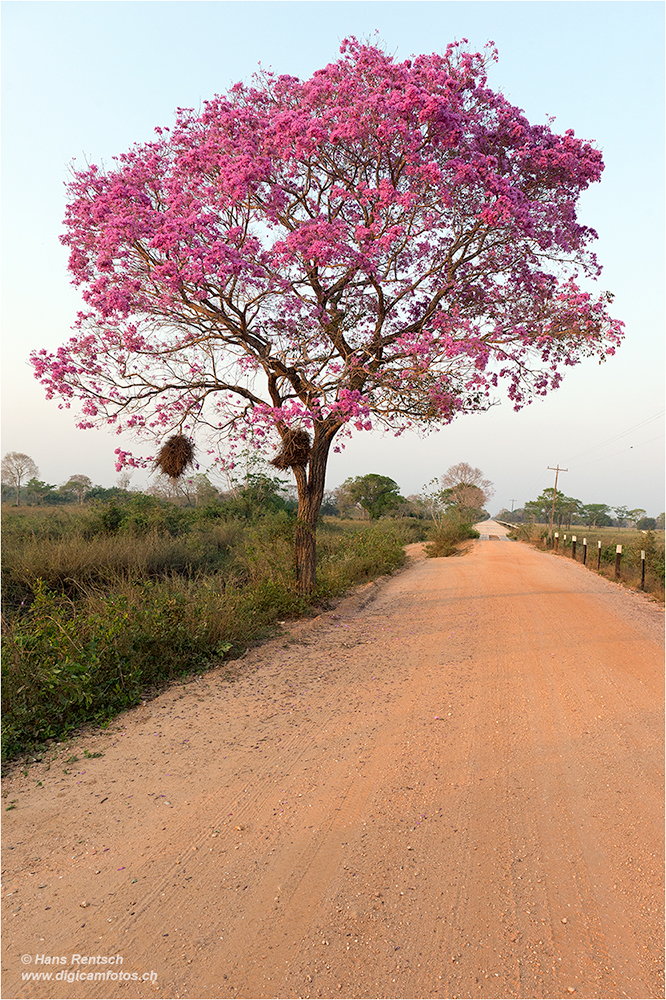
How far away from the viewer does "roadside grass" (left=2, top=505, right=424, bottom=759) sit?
4.45 metres

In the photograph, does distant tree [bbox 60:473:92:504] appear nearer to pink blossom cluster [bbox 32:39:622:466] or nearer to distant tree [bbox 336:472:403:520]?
distant tree [bbox 336:472:403:520]

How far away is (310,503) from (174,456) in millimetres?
2203

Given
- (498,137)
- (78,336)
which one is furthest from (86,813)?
(498,137)

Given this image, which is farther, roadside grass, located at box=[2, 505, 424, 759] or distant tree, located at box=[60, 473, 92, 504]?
distant tree, located at box=[60, 473, 92, 504]

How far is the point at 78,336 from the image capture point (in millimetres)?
Result: 7973

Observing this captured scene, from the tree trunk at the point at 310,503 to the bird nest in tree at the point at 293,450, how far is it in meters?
0.13

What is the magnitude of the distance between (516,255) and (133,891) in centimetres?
861

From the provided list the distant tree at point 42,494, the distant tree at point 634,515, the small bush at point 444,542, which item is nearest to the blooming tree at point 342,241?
the small bush at point 444,542

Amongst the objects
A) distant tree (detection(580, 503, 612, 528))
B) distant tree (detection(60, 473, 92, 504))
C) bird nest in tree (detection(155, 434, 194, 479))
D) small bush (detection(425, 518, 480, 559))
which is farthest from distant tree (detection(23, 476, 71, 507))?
distant tree (detection(580, 503, 612, 528))

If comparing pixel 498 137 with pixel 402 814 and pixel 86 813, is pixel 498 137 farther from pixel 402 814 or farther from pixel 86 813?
pixel 86 813

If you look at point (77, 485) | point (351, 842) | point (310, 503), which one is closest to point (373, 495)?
point (77, 485)

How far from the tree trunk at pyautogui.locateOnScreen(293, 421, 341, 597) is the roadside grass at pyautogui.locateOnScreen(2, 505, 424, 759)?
282 millimetres

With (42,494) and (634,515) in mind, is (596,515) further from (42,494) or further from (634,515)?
(42,494)

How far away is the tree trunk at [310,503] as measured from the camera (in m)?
8.72
